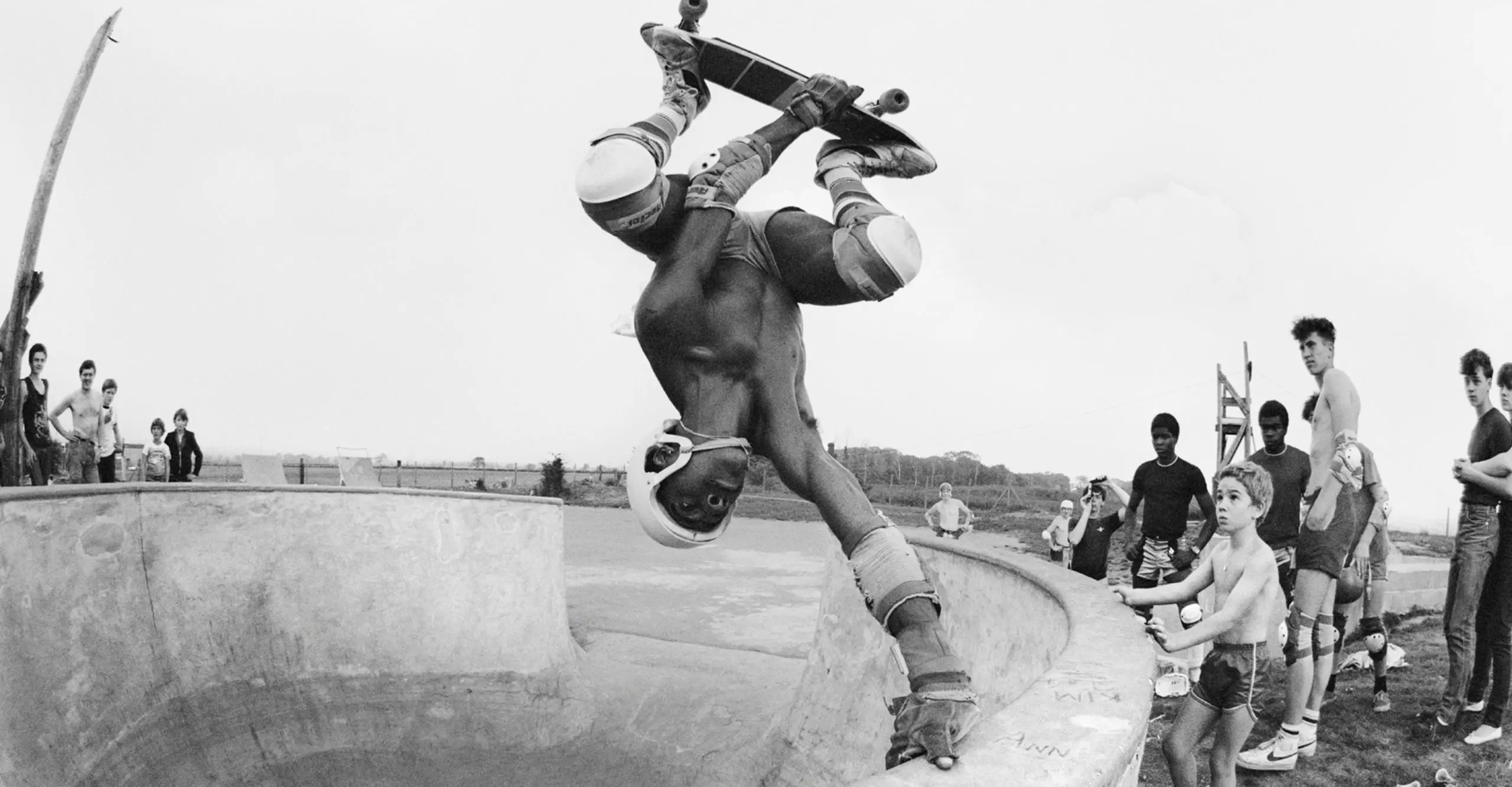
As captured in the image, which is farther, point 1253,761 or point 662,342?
point 1253,761

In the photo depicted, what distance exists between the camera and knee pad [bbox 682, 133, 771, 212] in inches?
82.8

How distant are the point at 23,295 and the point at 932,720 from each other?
28.3 ft

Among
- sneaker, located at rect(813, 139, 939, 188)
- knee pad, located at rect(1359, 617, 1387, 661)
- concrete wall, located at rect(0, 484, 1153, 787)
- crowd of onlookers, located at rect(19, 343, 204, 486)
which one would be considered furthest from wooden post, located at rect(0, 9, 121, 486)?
knee pad, located at rect(1359, 617, 1387, 661)

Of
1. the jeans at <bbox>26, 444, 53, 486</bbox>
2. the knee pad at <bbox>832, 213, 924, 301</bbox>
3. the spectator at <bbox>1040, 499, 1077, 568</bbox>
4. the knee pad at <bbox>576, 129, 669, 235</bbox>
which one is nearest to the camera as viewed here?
the knee pad at <bbox>576, 129, 669, 235</bbox>

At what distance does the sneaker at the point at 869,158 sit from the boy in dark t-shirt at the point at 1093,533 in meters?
3.06

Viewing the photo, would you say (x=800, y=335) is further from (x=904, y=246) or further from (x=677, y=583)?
(x=677, y=583)

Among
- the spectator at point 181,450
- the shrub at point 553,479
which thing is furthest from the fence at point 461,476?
the spectator at point 181,450

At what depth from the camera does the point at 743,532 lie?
46.5 ft

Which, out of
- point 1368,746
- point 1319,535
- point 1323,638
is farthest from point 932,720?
point 1368,746

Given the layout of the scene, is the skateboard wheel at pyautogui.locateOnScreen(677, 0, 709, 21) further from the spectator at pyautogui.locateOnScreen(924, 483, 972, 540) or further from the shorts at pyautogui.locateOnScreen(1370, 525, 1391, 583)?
the spectator at pyautogui.locateOnScreen(924, 483, 972, 540)

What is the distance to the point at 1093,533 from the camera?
489 cm

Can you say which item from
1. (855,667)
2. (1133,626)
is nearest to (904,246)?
(1133,626)

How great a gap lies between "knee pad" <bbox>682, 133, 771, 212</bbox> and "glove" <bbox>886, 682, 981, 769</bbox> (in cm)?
126

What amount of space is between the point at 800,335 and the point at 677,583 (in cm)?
645
